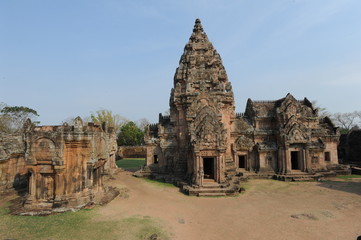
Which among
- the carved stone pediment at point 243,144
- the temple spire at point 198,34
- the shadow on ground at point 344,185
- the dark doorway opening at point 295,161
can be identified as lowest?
the shadow on ground at point 344,185

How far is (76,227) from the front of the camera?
8164 millimetres

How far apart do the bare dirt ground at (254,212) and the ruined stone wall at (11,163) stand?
687 centimetres

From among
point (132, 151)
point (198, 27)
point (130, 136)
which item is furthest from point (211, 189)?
point (130, 136)

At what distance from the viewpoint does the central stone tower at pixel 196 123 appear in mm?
A: 14719

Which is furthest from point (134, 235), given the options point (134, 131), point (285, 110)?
point (134, 131)

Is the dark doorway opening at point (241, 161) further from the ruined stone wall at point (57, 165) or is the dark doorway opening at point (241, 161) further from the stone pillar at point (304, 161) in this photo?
the ruined stone wall at point (57, 165)

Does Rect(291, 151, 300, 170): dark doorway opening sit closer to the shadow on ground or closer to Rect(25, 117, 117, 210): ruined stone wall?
the shadow on ground

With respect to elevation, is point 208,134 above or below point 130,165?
above

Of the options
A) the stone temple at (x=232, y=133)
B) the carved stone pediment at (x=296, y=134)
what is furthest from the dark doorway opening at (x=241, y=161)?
the carved stone pediment at (x=296, y=134)

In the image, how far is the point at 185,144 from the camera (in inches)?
714

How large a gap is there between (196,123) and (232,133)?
5986 millimetres

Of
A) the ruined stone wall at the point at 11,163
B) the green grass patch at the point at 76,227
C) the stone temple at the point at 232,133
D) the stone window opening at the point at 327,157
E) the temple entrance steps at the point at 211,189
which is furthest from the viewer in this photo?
the stone window opening at the point at 327,157

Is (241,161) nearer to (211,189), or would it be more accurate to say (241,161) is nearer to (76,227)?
(211,189)

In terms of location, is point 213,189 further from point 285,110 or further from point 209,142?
point 285,110
